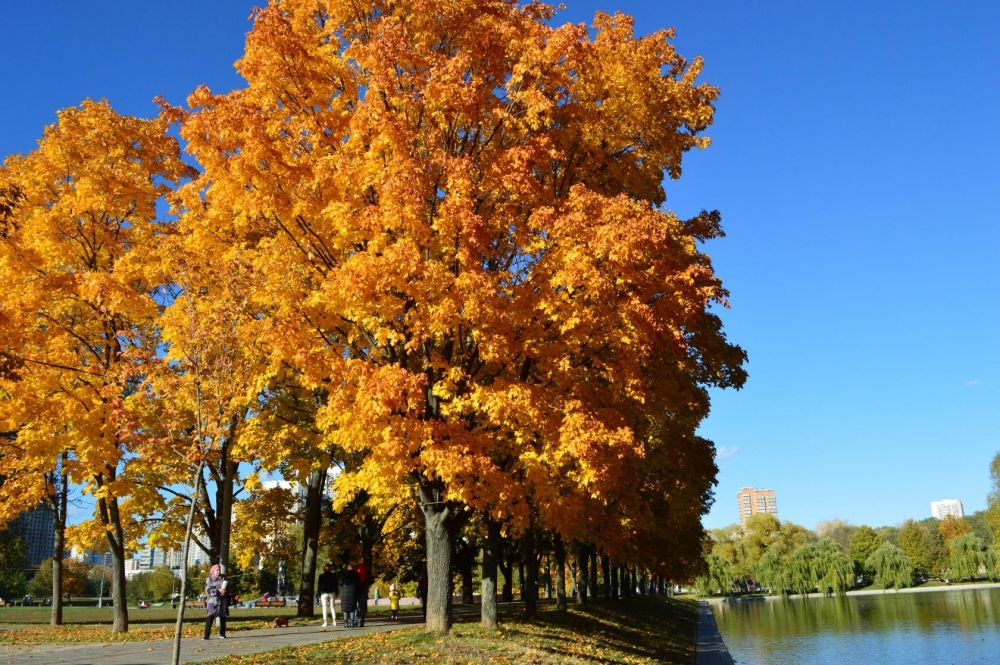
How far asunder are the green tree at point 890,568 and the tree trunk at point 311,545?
68.1 metres

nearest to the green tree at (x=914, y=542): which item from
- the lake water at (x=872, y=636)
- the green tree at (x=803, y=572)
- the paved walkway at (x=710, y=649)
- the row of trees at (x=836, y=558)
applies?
the row of trees at (x=836, y=558)

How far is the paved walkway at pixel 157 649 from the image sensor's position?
35.7 feet

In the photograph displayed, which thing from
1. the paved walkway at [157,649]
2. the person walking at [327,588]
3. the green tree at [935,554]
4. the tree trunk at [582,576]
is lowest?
the green tree at [935,554]

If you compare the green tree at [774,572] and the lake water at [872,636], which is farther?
the green tree at [774,572]

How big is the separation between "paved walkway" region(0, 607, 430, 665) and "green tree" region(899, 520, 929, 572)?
109 m

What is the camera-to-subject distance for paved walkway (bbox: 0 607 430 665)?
10867mm

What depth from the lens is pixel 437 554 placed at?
506 inches

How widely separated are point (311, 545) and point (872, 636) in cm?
2551

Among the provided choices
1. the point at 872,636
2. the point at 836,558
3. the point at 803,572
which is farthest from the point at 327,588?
the point at 836,558

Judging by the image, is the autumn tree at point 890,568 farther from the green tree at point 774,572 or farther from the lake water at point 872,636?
the lake water at point 872,636

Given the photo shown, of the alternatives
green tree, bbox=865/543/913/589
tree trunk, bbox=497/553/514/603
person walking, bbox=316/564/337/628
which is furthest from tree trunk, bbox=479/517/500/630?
green tree, bbox=865/543/913/589

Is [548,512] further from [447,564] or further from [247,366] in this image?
[247,366]

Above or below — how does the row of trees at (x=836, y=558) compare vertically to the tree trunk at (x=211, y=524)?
below

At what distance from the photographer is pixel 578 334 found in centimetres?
1126
